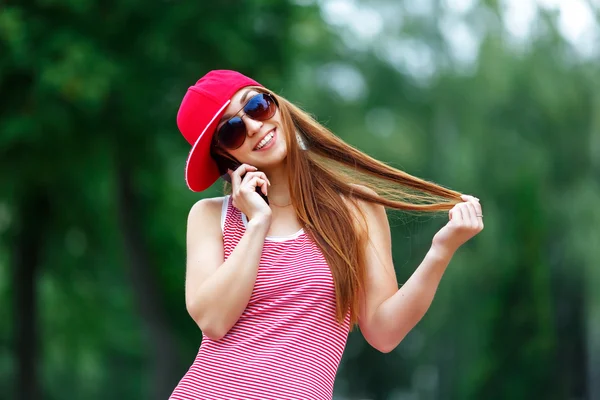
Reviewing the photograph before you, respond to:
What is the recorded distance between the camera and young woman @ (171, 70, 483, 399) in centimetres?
254

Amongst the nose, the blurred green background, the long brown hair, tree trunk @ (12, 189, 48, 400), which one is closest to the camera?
the long brown hair

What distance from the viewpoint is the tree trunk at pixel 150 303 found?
46.5 feet

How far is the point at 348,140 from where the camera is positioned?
1584 cm

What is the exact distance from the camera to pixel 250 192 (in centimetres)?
269

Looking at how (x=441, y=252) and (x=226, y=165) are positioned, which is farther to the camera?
(x=226, y=165)

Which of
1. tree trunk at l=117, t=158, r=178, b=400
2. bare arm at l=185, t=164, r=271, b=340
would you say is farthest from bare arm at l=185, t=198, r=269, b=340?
tree trunk at l=117, t=158, r=178, b=400

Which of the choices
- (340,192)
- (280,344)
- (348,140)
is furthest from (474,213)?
(348,140)

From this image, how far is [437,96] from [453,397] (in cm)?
504

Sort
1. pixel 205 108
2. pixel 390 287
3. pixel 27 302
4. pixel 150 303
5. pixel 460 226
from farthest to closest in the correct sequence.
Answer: pixel 27 302 < pixel 150 303 < pixel 205 108 < pixel 390 287 < pixel 460 226

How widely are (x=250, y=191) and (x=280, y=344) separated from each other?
1.40ft

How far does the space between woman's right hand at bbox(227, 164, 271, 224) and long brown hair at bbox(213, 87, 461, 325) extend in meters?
0.10

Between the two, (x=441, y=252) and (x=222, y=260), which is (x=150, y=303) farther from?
(x=441, y=252)

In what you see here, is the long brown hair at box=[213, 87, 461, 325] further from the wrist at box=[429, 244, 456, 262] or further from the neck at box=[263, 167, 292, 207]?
the wrist at box=[429, 244, 456, 262]

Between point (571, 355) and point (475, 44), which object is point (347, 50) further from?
point (571, 355)
